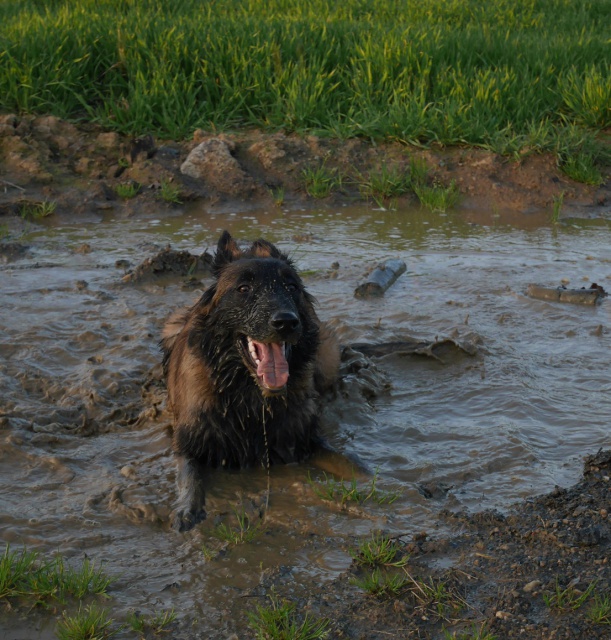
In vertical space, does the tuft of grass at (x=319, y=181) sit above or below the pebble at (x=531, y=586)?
below

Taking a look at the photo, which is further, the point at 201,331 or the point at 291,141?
the point at 291,141

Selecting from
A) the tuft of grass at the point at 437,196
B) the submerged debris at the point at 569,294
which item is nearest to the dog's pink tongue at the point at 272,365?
the submerged debris at the point at 569,294

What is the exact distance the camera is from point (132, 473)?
15.2ft

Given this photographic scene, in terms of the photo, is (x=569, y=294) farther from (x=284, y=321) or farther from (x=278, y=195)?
(x=278, y=195)

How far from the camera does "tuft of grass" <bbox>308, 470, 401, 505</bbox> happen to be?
4289 mm

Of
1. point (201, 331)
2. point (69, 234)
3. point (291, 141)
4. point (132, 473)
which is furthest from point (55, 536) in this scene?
point (291, 141)

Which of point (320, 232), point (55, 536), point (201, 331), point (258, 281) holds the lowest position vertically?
point (320, 232)

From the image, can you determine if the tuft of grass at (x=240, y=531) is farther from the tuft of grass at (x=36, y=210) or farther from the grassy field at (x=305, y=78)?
the grassy field at (x=305, y=78)

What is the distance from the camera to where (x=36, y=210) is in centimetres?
916

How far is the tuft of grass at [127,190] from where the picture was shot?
31.2 ft

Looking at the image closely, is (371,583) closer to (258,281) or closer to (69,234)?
(258,281)

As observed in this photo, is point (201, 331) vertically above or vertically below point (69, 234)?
above

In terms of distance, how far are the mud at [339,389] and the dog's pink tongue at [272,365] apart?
536 mm

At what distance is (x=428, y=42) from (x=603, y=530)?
8659mm
